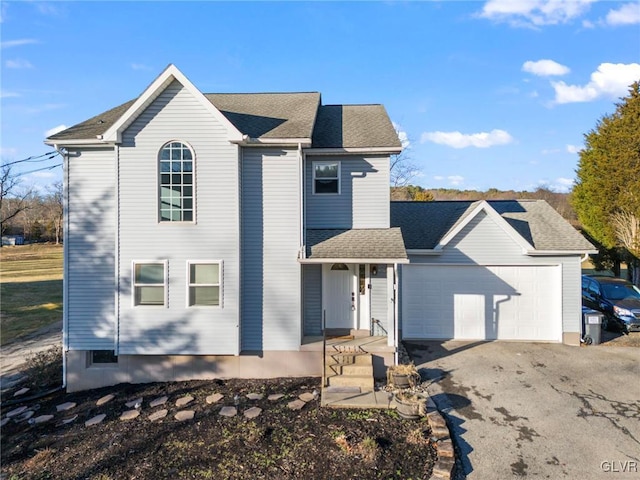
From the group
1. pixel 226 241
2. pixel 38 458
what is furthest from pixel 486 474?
pixel 38 458

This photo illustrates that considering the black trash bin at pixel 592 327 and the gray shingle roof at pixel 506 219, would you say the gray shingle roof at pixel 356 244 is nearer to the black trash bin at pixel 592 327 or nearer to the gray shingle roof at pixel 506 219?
the gray shingle roof at pixel 506 219

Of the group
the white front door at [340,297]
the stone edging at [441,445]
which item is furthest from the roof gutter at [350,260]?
the stone edging at [441,445]

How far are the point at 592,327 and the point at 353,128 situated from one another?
10.3m

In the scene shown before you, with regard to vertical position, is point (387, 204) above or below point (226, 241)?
above

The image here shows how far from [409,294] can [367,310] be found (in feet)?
7.26

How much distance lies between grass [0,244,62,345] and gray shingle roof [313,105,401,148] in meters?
15.3

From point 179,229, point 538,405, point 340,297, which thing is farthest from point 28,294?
point 538,405

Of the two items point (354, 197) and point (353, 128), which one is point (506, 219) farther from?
point (353, 128)

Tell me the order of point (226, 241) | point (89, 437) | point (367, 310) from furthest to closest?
point (367, 310), point (226, 241), point (89, 437)

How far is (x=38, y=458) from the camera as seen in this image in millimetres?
6410

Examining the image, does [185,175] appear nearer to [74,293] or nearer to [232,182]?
[232,182]

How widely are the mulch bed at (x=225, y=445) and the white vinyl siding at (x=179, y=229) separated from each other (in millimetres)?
1619

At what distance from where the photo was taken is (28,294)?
73.5 ft

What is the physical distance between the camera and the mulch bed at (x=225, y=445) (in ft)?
18.7
